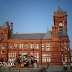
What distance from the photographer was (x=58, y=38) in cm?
7869

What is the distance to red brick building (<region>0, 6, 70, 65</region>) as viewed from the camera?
77.5m

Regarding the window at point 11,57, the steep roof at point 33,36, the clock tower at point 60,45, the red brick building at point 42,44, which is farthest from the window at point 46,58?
the window at point 11,57

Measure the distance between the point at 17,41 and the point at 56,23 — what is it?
1530cm

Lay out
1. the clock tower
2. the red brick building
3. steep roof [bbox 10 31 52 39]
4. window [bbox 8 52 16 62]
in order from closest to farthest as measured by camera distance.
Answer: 1. the clock tower
2. the red brick building
3. window [bbox 8 52 16 62]
4. steep roof [bbox 10 31 52 39]

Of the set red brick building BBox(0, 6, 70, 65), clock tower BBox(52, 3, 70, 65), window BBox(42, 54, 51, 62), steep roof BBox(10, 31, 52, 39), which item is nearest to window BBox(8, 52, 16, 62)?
red brick building BBox(0, 6, 70, 65)

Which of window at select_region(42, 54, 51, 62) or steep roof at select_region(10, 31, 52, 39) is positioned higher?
steep roof at select_region(10, 31, 52, 39)

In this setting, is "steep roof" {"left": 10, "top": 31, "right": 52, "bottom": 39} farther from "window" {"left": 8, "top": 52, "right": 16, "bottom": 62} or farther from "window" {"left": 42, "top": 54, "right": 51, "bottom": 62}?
"window" {"left": 8, "top": 52, "right": 16, "bottom": 62}

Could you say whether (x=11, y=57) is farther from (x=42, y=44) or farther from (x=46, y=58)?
(x=46, y=58)

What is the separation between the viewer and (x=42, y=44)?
8031cm

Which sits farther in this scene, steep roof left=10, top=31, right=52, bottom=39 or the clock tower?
steep roof left=10, top=31, right=52, bottom=39

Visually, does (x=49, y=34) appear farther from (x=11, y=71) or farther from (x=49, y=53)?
(x=11, y=71)

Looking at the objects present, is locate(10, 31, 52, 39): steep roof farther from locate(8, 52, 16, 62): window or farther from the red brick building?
locate(8, 52, 16, 62): window

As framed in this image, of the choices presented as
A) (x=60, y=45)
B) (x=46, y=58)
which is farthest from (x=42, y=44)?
(x=60, y=45)

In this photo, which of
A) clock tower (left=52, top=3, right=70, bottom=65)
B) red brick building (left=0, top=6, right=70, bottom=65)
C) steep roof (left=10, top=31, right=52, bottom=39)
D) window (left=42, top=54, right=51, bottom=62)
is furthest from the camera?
steep roof (left=10, top=31, right=52, bottom=39)
